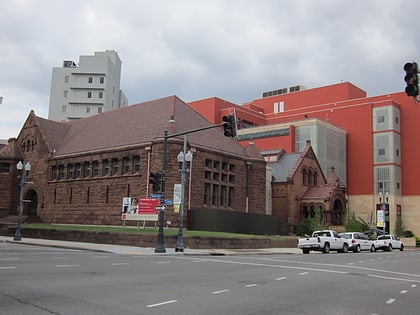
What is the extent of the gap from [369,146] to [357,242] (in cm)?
3819

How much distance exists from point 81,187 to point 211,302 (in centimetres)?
4100

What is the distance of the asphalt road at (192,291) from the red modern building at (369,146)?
56.0 metres

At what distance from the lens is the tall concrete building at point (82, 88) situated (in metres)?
106

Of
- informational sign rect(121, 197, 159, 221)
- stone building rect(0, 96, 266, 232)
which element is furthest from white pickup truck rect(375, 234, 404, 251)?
informational sign rect(121, 197, 159, 221)

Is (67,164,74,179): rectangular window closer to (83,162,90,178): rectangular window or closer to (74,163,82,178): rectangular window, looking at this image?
(74,163,82,178): rectangular window

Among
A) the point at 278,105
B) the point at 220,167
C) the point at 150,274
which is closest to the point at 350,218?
the point at 220,167

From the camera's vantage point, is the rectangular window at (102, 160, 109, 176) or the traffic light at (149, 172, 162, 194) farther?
the rectangular window at (102, 160, 109, 176)

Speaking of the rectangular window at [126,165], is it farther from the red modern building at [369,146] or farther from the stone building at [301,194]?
the red modern building at [369,146]

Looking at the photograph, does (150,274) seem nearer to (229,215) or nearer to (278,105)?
(229,215)

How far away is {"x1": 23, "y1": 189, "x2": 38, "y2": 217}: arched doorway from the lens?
56522 mm

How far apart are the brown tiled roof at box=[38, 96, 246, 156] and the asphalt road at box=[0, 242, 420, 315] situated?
26.2 meters

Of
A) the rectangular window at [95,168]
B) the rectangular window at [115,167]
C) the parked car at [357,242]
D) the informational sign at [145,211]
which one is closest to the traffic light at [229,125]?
the informational sign at [145,211]

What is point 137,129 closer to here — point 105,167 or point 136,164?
point 136,164

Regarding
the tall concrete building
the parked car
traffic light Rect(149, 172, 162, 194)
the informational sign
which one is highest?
the tall concrete building
